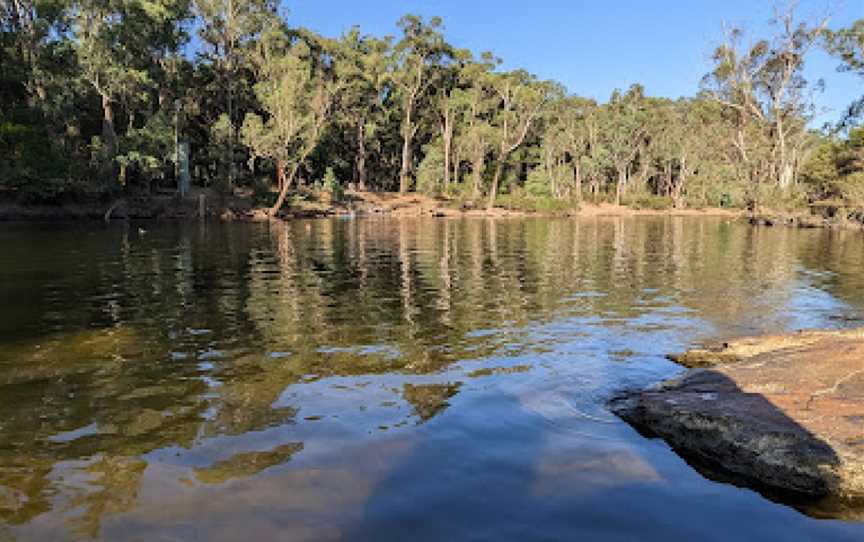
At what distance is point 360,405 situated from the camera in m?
8.84

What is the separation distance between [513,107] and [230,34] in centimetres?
3701

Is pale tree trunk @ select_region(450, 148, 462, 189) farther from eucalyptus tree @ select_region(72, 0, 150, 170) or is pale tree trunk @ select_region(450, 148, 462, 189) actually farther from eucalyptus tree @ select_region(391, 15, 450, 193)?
eucalyptus tree @ select_region(72, 0, 150, 170)

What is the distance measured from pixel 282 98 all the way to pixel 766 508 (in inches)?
2261

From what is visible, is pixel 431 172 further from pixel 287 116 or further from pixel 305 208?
pixel 287 116

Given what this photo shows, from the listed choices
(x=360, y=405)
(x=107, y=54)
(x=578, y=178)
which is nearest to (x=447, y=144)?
(x=578, y=178)

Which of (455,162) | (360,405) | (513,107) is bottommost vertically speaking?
(360,405)

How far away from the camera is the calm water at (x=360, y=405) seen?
229 inches

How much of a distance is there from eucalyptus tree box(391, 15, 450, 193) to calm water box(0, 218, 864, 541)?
6702 centimetres

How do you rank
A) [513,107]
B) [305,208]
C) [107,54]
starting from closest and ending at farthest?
[107,54] < [305,208] < [513,107]

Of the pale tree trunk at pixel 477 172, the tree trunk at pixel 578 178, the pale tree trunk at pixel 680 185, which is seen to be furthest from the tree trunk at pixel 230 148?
the pale tree trunk at pixel 680 185

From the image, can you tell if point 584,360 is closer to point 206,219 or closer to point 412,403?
point 412,403

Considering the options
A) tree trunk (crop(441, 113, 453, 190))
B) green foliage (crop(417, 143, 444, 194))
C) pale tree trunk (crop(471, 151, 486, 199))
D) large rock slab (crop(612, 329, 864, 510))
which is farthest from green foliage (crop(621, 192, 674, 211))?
large rock slab (crop(612, 329, 864, 510))

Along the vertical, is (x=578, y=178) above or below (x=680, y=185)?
above

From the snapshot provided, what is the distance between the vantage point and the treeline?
179 feet
